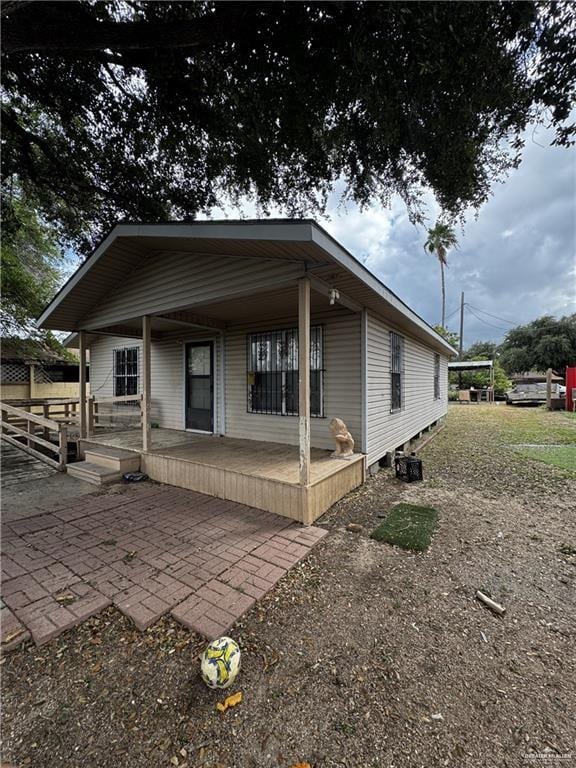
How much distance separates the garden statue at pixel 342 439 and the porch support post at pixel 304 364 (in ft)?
4.41

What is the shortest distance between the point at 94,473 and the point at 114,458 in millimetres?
371

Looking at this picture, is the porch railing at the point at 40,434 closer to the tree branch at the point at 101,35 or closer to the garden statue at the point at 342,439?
the garden statue at the point at 342,439

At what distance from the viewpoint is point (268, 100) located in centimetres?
478

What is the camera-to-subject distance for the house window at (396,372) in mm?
6539

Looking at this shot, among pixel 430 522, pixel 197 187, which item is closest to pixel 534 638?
pixel 430 522

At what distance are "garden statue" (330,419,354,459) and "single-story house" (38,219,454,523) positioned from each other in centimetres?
16

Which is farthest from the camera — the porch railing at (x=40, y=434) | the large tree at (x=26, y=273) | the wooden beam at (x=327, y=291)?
the large tree at (x=26, y=273)

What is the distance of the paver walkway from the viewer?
2.21 meters

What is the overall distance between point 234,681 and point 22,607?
175cm

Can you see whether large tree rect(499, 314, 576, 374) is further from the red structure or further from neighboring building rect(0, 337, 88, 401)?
neighboring building rect(0, 337, 88, 401)

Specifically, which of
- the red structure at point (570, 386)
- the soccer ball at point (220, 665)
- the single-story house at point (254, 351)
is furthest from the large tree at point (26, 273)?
the red structure at point (570, 386)

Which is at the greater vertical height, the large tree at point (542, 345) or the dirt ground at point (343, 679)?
the large tree at point (542, 345)

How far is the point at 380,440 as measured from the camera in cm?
577

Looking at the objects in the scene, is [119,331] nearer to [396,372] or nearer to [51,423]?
[51,423]
